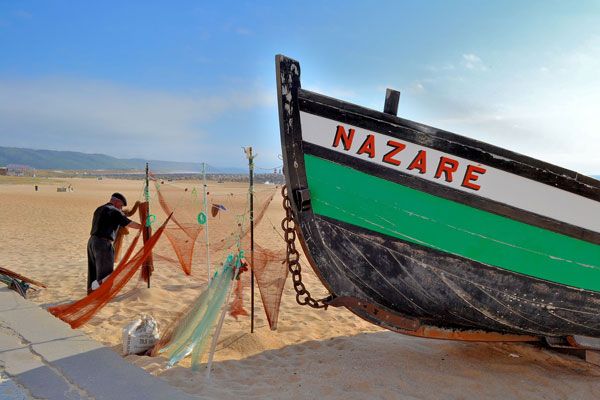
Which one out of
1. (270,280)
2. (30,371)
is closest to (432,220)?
(270,280)

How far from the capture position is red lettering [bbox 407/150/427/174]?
12.2 feet

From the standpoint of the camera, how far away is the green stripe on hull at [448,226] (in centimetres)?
379

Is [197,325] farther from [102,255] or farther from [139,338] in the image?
[102,255]

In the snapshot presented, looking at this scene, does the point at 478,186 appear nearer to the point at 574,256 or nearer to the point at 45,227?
the point at 574,256

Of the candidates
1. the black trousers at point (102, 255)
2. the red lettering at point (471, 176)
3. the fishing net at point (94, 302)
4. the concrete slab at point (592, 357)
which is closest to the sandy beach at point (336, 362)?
the concrete slab at point (592, 357)

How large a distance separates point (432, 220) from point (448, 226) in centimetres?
15

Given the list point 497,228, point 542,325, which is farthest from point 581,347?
point 497,228

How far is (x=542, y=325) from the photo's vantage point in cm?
402

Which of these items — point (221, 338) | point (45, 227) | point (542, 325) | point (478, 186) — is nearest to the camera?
point (478, 186)

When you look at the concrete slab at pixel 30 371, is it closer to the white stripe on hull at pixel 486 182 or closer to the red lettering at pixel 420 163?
the white stripe on hull at pixel 486 182

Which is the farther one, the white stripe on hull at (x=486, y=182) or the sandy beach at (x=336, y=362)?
the sandy beach at (x=336, y=362)

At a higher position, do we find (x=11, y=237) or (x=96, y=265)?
(x=96, y=265)

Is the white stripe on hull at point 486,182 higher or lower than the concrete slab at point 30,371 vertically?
higher

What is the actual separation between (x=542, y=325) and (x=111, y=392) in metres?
3.64
